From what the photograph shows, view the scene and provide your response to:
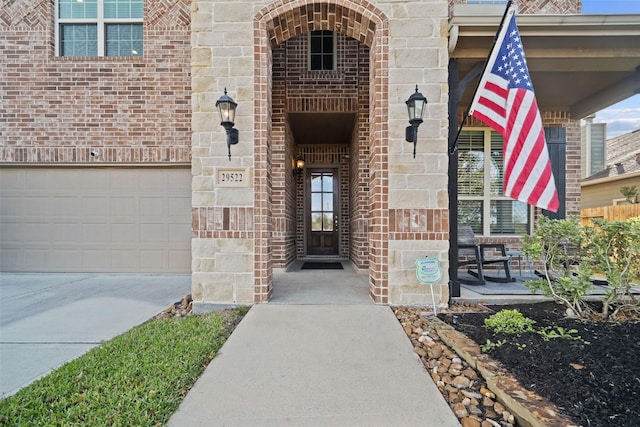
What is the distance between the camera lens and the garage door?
585cm

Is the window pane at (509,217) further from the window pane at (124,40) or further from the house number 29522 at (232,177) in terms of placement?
the window pane at (124,40)

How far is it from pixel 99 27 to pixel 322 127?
180 inches

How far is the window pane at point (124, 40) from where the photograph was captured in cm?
577

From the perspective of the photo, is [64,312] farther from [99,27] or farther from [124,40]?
[99,27]

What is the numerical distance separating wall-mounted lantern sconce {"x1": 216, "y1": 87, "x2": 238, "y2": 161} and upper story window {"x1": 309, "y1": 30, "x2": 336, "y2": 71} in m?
3.36

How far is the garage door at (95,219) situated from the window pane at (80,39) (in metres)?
2.20

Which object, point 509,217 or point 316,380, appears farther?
point 509,217

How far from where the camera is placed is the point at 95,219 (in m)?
5.88

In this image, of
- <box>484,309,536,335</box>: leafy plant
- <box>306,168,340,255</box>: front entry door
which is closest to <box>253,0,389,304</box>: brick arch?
<box>484,309,536,335</box>: leafy plant

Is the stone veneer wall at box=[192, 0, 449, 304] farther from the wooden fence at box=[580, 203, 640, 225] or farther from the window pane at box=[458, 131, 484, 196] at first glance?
the wooden fence at box=[580, 203, 640, 225]

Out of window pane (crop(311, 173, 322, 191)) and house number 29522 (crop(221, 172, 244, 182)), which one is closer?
house number 29522 (crop(221, 172, 244, 182))

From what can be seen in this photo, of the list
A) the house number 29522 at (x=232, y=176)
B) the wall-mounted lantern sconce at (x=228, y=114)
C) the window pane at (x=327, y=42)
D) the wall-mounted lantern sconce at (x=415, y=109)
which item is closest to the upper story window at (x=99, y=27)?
the window pane at (x=327, y=42)

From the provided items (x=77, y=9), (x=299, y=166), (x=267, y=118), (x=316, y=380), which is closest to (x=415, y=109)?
(x=267, y=118)

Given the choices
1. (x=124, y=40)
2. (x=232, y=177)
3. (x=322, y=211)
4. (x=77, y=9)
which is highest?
(x=77, y=9)
